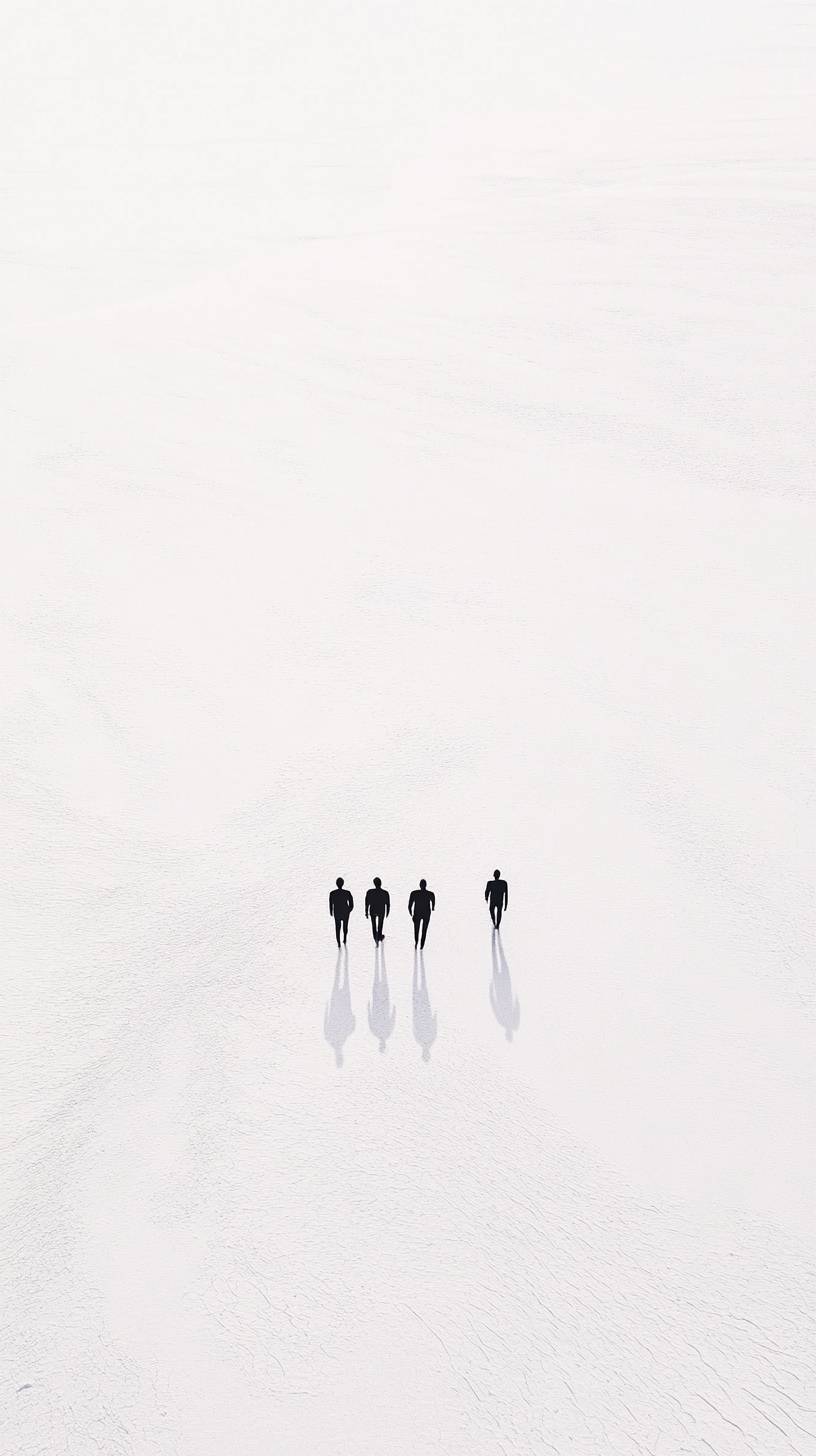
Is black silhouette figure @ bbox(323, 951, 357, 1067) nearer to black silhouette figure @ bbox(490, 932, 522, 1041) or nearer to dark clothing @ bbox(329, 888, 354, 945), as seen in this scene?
dark clothing @ bbox(329, 888, 354, 945)

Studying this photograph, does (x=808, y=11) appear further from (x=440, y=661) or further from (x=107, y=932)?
(x=107, y=932)

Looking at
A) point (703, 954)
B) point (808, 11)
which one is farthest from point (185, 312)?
point (808, 11)

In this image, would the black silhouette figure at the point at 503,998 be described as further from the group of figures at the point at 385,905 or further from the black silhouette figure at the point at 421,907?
the black silhouette figure at the point at 421,907

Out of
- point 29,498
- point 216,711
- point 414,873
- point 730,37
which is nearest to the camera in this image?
point 414,873

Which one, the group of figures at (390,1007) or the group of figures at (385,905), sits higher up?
the group of figures at (385,905)

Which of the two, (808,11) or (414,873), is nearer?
(414,873)

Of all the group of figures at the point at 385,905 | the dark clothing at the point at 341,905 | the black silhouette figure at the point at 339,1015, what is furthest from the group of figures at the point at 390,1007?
the dark clothing at the point at 341,905
